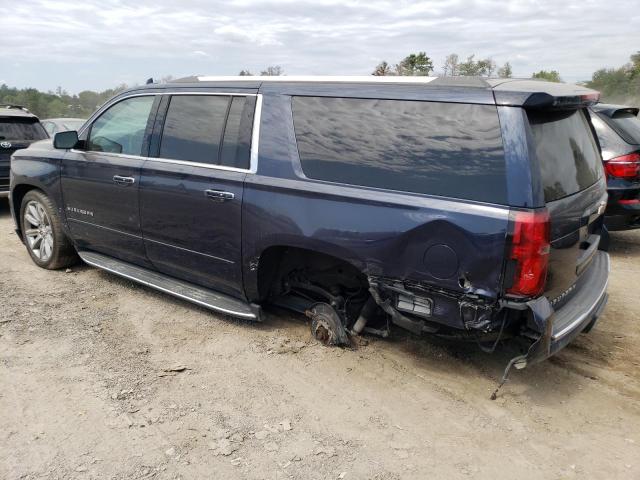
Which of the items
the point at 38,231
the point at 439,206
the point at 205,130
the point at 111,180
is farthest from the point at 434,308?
the point at 38,231

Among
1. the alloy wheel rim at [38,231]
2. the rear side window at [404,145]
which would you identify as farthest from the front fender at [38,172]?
the rear side window at [404,145]

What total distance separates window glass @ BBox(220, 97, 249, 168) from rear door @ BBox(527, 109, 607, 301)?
1.94 m

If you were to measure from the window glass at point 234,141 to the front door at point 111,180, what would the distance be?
89 cm

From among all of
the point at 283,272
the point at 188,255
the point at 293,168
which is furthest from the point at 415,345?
the point at 188,255

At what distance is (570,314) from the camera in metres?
3.36

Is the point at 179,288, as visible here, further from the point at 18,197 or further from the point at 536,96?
the point at 536,96

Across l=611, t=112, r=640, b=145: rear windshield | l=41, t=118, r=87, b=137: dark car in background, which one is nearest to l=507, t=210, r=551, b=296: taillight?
l=611, t=112, r=640, b=145: rear windshield

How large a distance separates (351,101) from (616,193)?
409 centimetres

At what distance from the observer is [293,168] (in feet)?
12.0

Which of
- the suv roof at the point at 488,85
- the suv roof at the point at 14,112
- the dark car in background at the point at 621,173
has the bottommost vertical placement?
the dark car in background at the point at 621,173

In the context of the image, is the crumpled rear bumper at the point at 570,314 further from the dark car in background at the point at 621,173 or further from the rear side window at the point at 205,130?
the dark car in background at the point at 621,173

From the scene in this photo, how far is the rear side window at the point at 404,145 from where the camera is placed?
9.70 feet

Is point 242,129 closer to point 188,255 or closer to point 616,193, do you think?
point 188,255

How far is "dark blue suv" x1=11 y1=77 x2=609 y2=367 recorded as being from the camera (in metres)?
2.95
